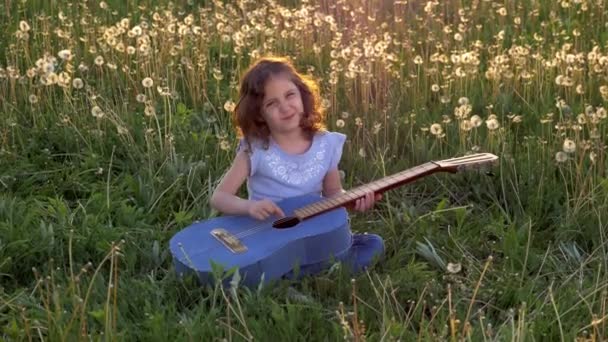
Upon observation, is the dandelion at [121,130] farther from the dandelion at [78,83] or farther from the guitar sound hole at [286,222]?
the guitar sound hole at [286,222]

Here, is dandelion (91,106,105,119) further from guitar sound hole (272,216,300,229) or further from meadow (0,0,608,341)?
guitar sound hole (272,216,300,229)

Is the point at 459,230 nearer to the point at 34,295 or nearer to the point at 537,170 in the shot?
the point at 537,170

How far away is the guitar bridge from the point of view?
3.76 meters

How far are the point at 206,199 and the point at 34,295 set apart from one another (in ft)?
3.26

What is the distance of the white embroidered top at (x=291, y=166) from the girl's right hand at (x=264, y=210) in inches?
8.4

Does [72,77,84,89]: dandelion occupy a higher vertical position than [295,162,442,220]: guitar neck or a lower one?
higher

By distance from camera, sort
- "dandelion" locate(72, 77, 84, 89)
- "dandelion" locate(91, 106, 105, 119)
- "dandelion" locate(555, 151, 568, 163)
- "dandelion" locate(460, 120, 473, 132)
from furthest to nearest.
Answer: "dandelion" locate(72, 77, 84, 89) < "dandelion" locate(91, 106, 105, 119) < "dandelion" locate(460, 120, 473, 132) < "dandelion" locate(555, 151, 568, 163)

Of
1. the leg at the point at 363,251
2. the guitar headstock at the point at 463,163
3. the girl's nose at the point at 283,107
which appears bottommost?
the leg at the point at 363,251

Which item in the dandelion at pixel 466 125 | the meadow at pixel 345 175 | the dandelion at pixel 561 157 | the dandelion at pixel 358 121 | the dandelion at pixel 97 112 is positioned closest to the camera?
the meadow at pixel 345 175

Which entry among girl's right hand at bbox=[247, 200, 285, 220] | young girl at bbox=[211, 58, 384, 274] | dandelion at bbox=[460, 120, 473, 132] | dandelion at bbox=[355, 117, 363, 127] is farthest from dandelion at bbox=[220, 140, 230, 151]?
dandelion at bbox=[460, 120, 473, 132]

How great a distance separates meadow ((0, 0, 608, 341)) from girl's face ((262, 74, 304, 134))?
23.2 inches

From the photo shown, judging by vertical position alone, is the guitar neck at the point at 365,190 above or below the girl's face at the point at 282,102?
below

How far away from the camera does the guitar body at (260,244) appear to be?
3.68 metres

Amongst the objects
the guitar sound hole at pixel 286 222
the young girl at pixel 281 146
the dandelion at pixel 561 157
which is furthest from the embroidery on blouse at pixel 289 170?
the dandelion at pixel 561 157
